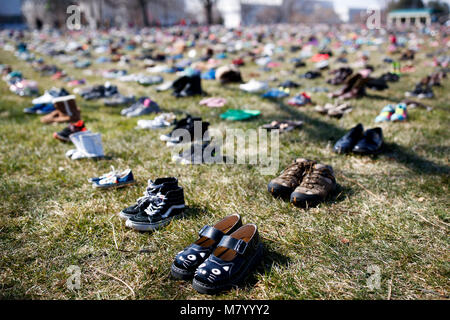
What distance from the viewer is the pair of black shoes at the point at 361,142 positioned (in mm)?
3850

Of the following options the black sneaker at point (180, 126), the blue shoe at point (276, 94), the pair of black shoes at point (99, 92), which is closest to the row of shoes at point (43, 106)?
the pair of black shoes at point (99, 92)

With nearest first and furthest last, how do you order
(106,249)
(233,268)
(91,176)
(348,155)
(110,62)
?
(233,268)
(106,249)
(91,176)
(348,155)
(110,62)

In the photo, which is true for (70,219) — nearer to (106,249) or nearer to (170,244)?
(106,249)

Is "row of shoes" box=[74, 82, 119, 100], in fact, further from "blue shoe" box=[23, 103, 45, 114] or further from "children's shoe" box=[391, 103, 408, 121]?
"children's shoe" box=[391, 103, 408, 121]

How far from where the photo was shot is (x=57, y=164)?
12.9 feet

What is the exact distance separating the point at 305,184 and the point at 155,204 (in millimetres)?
1379

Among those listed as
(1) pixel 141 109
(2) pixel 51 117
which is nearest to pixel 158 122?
(1) pixel 141 109

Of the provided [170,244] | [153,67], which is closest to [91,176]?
[170,244]

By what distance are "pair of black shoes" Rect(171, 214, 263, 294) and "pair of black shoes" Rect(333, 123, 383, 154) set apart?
7.40 feet

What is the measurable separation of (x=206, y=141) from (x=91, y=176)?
1.59 meters

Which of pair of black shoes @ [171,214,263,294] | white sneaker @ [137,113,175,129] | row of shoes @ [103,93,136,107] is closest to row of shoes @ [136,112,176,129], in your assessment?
white sneaker @ [137,113,175,129]

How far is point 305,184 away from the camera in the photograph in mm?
2900

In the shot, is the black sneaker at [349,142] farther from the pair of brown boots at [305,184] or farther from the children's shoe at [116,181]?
the children's shoe at [116,181]

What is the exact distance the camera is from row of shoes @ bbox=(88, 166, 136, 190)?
324cm
